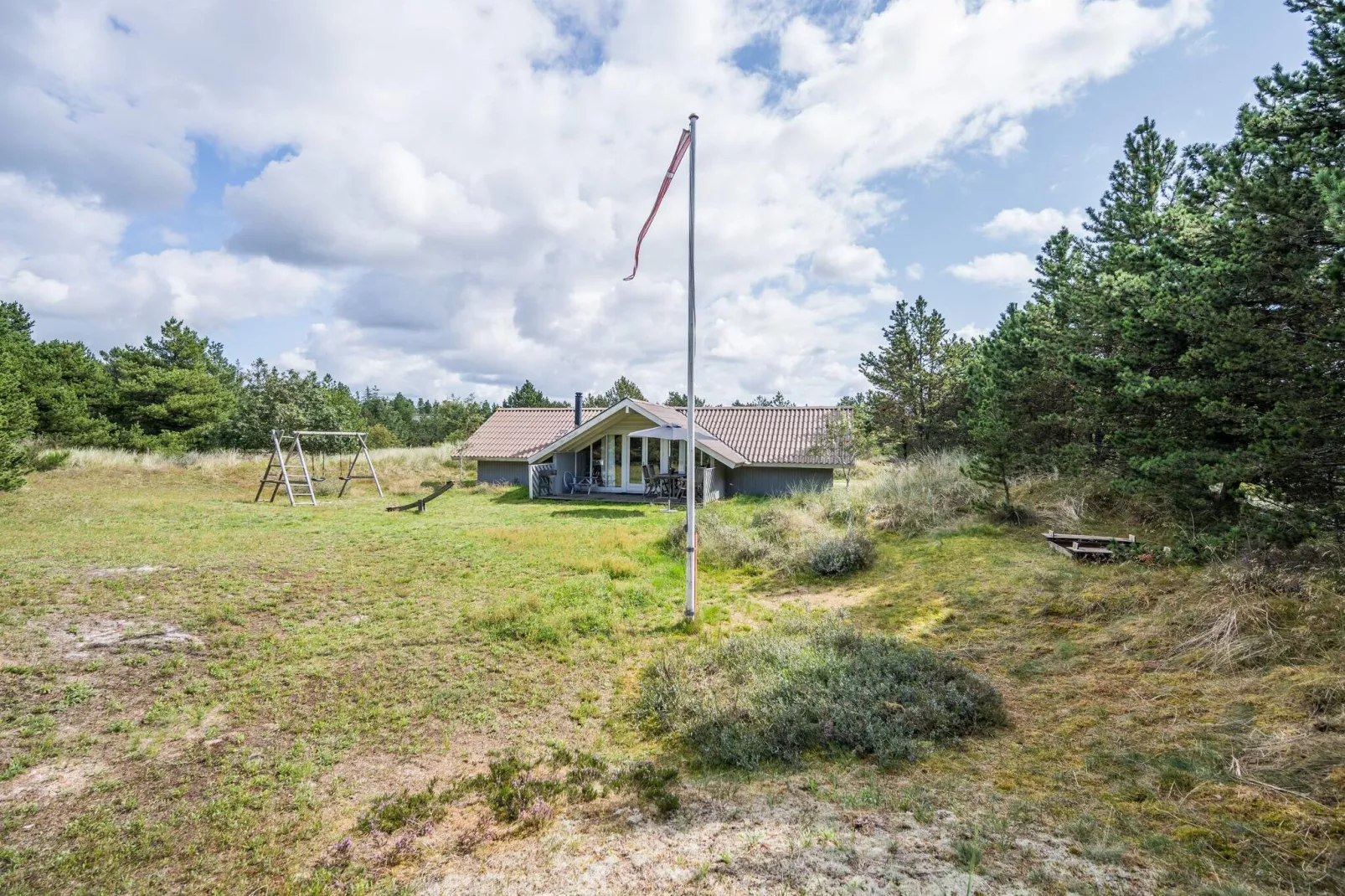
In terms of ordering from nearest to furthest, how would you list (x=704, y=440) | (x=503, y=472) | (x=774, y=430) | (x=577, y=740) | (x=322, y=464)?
(x=577, y=740), (x=704, y=440), (x=774, y=430), (x=322, y=464), (x=503, y=472)

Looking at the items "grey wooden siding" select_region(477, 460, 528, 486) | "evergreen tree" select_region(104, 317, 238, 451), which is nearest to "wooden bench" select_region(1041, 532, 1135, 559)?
"grey wooden siding" select_region(477, 460, 528, 486)

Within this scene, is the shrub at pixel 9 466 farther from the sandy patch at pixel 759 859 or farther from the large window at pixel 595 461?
the sandy patch at pixel 759 859

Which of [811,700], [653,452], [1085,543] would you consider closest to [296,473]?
[653,452]

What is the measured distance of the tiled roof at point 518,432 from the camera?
23.7 meters

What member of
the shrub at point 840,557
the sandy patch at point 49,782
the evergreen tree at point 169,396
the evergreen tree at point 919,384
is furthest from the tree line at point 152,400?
the sandy patch at point 49,782

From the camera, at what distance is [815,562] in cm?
970

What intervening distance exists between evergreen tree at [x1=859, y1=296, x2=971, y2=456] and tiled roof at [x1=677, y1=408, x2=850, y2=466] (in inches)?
371

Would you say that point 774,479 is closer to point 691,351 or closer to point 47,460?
point 691,351

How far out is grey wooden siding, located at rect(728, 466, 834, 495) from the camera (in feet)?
63.0

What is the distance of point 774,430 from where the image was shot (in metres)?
21.3

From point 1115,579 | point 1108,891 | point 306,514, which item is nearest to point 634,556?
point 1115,579

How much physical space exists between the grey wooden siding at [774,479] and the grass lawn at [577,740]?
32.3 feet

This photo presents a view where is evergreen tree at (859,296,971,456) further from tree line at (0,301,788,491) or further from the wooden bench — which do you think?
the wooden bench

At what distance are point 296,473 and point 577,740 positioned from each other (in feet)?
82.3
